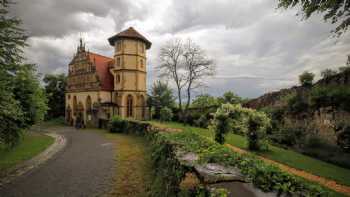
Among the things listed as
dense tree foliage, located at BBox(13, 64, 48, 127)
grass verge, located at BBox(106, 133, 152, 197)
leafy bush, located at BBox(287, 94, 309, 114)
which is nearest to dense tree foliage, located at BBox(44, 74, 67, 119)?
dense tree foliage, located at BBox(13, 64, 48, 127)

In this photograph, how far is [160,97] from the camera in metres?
33.7

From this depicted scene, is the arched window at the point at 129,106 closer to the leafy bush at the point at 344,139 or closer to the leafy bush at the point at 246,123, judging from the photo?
the leafy bush at the point at 246,123

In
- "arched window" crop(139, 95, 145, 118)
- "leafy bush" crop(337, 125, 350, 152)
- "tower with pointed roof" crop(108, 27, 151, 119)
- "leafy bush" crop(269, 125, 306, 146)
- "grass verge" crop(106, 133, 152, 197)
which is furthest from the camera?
"arched window" crop(139, 95, 145, 118)

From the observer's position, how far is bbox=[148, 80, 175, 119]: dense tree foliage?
33719 millimetres

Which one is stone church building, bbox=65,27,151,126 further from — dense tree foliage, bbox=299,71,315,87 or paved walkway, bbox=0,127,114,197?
dense tree foliage, bbox=299,71,315,87

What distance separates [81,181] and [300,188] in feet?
22.8

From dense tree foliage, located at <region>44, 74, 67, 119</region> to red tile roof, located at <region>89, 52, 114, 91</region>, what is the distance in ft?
48.5

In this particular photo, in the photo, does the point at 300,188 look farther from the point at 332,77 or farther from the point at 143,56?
the point at 143,56

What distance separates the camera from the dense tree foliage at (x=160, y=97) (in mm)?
33719

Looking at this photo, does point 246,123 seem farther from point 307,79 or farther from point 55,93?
point 55,93

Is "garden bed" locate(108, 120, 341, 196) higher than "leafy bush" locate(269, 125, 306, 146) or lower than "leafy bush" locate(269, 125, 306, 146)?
higher

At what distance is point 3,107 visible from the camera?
21.1 feet

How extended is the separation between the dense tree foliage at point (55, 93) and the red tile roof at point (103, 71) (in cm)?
1480

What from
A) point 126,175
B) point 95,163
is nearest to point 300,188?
point 126,175
